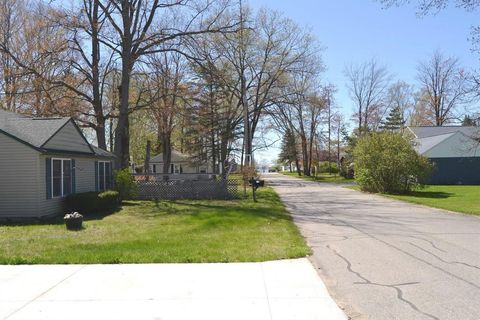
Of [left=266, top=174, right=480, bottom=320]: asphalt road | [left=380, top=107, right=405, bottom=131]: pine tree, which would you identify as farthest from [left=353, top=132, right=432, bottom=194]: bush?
[left=380, top=107, right=405, bottom=131]: pine tree

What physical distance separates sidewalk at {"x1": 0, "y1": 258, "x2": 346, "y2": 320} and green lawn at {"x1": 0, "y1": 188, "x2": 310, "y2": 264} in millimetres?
649

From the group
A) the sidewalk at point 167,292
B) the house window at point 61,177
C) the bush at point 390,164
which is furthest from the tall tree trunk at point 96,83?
the sidewalk at point 167,292

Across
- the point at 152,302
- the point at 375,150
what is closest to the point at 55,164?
the point at 152,302

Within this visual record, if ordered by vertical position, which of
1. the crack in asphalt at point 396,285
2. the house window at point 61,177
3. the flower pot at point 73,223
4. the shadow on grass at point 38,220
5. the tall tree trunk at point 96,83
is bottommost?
the crack in asphalt at point 396,285

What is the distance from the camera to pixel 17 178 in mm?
16000

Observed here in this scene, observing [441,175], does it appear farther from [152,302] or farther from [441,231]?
[152,302]

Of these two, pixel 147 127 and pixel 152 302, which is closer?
pixel 152 302

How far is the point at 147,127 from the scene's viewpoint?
52.8 m

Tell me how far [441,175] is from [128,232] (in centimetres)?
3366

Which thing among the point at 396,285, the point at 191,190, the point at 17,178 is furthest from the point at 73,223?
the point at 191,190

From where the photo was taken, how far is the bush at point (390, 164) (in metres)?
27.8

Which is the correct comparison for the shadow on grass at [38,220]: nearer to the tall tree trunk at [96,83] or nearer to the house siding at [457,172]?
the tall tree trunk at [96,83]

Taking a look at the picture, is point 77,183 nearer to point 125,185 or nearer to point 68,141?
point 68,141

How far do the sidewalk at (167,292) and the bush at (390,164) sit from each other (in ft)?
70.0
